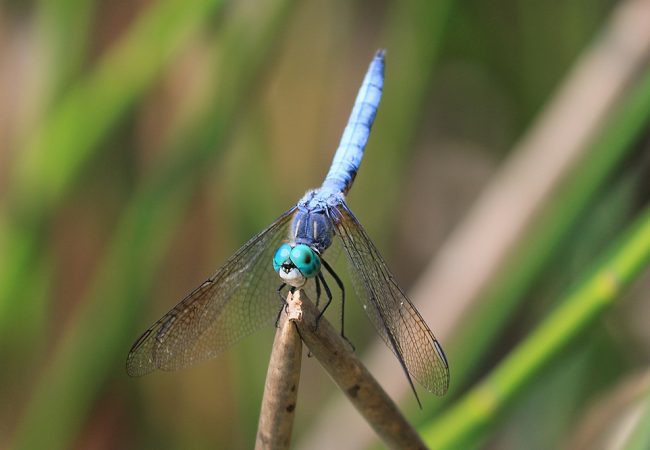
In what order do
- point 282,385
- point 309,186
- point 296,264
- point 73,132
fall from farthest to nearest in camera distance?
point 309,186 < point 73,132 < point 296,264 < point 282,385

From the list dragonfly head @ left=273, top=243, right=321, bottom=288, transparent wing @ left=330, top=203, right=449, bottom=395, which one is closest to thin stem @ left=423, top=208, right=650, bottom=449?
transparent wing @ left=330, top=203, right=449, bottom=395

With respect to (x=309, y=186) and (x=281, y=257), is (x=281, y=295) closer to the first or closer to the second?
(x=281, y=257)

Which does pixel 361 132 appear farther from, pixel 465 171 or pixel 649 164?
pixel 465 171

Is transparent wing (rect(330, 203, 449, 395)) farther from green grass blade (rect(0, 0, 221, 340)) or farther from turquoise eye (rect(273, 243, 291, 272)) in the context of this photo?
green grass blade (rect(0, 0, 221, 340))

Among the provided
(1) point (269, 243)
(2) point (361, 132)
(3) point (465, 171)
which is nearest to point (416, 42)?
(2) point (361, 132)

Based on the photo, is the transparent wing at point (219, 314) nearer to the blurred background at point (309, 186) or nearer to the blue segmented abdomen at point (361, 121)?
the blue segmented abdomen at point (361, 121)

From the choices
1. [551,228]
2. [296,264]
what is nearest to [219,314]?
[296,264]
